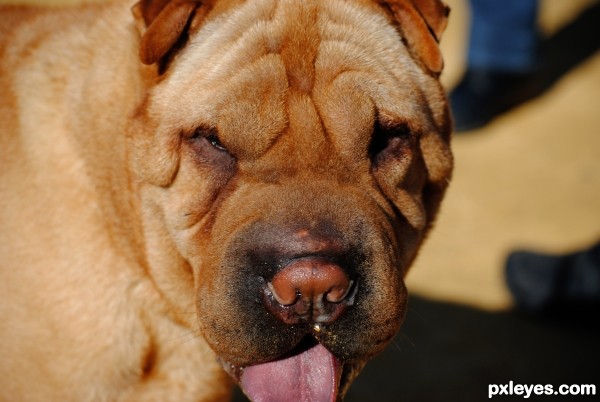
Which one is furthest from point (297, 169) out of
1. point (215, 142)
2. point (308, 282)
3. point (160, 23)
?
point (160, 23)

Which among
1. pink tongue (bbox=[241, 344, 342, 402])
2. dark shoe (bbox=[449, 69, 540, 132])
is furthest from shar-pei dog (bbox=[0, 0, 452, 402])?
dark shoe (bbox=[449, 69, 540, 132])

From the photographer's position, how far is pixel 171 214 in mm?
2748

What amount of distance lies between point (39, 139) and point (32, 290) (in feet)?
1.65

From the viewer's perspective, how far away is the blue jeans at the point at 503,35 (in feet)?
21.7

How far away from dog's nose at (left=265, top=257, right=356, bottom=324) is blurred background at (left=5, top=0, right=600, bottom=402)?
794 millimetres

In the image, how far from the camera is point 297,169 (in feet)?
8.51

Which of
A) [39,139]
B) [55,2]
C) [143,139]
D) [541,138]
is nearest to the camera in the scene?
[143,139]

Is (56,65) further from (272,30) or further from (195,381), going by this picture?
(195,381)

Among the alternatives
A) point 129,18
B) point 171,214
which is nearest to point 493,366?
point 171,214

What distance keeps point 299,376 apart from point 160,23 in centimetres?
113

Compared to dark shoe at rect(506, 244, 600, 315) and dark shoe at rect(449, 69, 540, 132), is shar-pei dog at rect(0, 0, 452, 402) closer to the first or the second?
dark shoe at rect(506, 244, 600, 315)

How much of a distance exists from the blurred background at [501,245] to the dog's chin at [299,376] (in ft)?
1.85

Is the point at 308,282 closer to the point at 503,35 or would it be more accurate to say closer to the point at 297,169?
the point at 297,169

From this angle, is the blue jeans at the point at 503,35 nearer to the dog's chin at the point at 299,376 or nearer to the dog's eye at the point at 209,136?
the dog's eye at the point at 209,136
